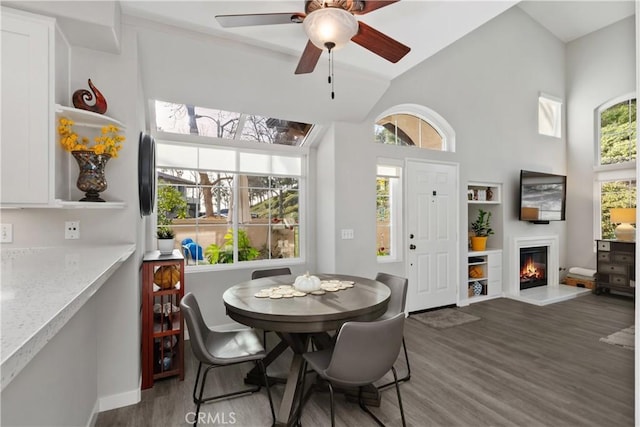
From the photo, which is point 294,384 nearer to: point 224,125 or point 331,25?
point 331,25

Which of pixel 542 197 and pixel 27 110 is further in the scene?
pixel 542 197

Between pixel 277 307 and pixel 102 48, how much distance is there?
211 centimetres

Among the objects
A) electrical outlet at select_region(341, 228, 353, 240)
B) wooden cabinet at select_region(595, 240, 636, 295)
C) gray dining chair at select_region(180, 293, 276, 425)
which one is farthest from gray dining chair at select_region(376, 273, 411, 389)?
wooden cabinet at select_region(595, 240, 636, 295)

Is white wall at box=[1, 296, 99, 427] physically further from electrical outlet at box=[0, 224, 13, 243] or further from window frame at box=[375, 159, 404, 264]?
window frame at box=[375, 159, 404, 264]

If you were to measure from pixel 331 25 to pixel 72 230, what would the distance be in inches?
82.5

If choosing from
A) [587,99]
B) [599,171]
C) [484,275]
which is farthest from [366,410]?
[587,99]

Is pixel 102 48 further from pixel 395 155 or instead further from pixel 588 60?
pixel 588 60

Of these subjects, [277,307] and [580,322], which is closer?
[277,307]

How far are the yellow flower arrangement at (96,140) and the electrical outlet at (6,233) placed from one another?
1.97 ft

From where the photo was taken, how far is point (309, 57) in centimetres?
223

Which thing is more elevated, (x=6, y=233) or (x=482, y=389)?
(x=6, y=233)

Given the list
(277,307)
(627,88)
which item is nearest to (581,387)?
(277,307)

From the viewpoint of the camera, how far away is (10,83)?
1.60 m

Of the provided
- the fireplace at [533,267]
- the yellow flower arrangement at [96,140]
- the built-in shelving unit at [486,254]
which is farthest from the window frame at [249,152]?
the fireplace at [533,267]
